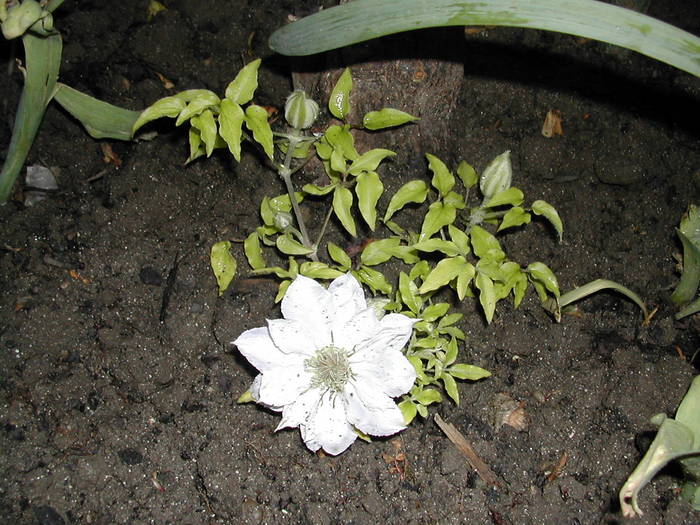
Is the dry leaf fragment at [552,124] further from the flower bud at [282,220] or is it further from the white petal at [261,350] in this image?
the white petal at [261,350]

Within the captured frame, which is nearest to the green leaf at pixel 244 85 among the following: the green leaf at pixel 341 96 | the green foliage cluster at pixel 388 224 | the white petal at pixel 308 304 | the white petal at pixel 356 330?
the green foliage cluster at pixel 388 224

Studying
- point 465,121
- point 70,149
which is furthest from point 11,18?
point 465,121

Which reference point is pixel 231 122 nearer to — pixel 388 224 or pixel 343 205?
pixel 343 205

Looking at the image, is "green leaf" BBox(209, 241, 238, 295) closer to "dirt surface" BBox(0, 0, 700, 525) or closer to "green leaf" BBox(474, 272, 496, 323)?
"dirt surface" BBox(0, 0, 700, 525)

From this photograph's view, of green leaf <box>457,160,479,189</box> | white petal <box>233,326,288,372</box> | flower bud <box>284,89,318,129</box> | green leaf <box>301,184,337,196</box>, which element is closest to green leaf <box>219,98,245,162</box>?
flower bud <box>284,89,318,129</box>

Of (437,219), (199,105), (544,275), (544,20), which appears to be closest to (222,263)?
(199,105)

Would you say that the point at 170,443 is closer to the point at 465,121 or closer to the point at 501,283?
the point at 501,283
